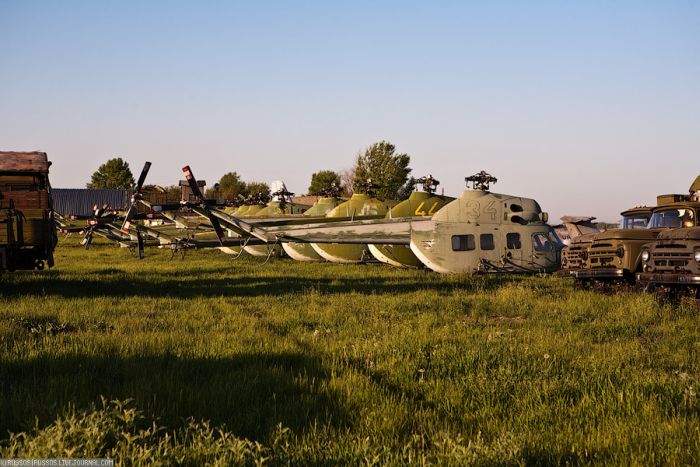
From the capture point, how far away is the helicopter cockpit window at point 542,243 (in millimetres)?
19547

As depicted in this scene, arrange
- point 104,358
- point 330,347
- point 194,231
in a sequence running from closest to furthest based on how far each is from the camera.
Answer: point 104,358 → point 330,347 → point 194,231

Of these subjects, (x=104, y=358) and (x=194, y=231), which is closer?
(x=104, y=358)

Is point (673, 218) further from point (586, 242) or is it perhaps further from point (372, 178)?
point (372, 178)

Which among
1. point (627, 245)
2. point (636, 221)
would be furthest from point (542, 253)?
point (627, 245)

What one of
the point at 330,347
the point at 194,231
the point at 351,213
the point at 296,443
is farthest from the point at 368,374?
the point at 194,231

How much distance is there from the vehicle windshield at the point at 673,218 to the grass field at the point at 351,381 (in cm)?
231

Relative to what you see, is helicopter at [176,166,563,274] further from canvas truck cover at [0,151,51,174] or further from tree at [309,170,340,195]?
tree at [309,170,340,195]

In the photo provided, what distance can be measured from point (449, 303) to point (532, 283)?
17.0 ft

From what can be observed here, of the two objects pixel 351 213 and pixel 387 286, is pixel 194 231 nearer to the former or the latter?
pixel 351 213

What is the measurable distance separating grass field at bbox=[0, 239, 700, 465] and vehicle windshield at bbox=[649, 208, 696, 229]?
7.57ft

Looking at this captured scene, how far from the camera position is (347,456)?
4312mm

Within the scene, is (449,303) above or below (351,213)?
below

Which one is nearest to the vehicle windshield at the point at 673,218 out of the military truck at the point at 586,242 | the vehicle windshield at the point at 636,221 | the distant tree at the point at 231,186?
the military truck at the point at 586,242

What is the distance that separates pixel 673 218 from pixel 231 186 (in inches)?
3817
